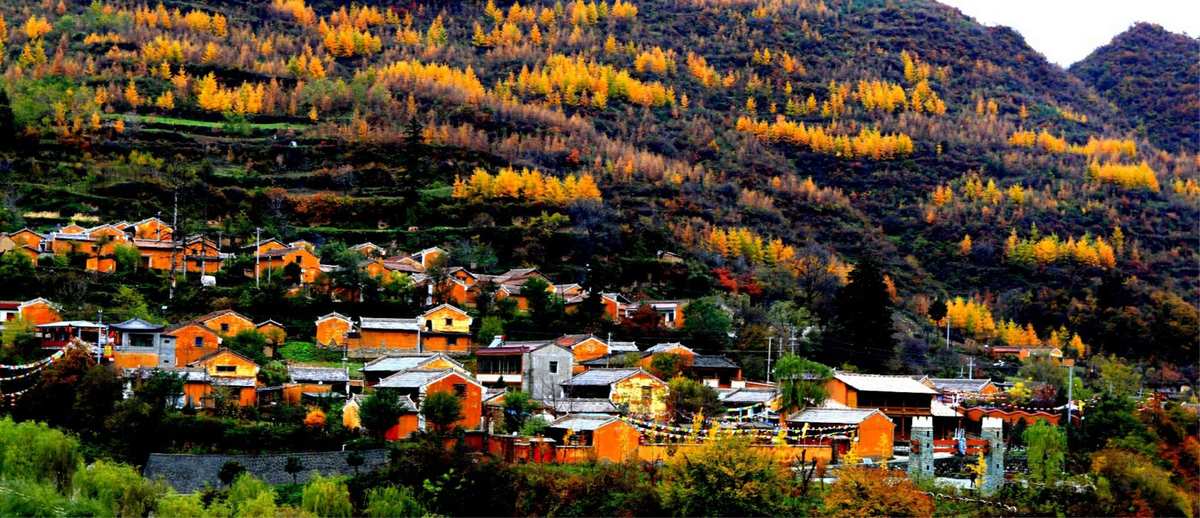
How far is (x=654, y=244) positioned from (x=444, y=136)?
811 inches

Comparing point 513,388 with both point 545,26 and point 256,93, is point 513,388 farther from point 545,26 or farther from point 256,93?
point 545,26

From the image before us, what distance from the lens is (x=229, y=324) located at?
47031 mm

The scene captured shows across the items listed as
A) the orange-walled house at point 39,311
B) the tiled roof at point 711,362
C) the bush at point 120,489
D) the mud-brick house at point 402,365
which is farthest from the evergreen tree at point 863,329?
the bush at point 120,489

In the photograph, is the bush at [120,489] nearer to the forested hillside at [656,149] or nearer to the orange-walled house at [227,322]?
the orange-walled house at [227,322]

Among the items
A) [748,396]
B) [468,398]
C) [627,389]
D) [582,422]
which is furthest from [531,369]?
[582,422]

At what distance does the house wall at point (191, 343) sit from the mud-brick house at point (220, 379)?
1564 mm

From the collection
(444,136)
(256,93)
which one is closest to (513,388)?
(444,136)

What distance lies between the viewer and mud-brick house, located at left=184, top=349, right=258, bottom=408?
128 feet

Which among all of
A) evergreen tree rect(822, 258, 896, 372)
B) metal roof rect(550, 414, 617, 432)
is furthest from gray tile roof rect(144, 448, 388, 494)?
evergreen tree rect(822, 258, 896, 372)

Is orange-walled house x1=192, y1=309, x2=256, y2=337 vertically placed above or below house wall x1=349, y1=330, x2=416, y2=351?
above

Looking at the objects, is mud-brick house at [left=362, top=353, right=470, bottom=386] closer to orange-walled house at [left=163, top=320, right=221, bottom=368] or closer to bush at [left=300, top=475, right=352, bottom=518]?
orange-walled house at [left=163, top=320, right=221, bottom=368]

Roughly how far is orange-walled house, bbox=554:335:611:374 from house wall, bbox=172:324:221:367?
10744 millimetres

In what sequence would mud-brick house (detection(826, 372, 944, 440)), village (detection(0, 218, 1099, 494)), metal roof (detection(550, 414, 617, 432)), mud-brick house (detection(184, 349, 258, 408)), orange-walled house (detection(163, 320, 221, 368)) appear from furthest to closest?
orange-walled house (detection(163, 320, 221, 368))
mud-brick house (detection(826, 372, 944, 440))
mud-brick house (detection(184, 349, 258, 408))
village (detection(0, 218, 1099, 494))
metal roof (detection(550, 414, 617, 432))

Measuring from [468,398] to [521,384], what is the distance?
4.83 metres
